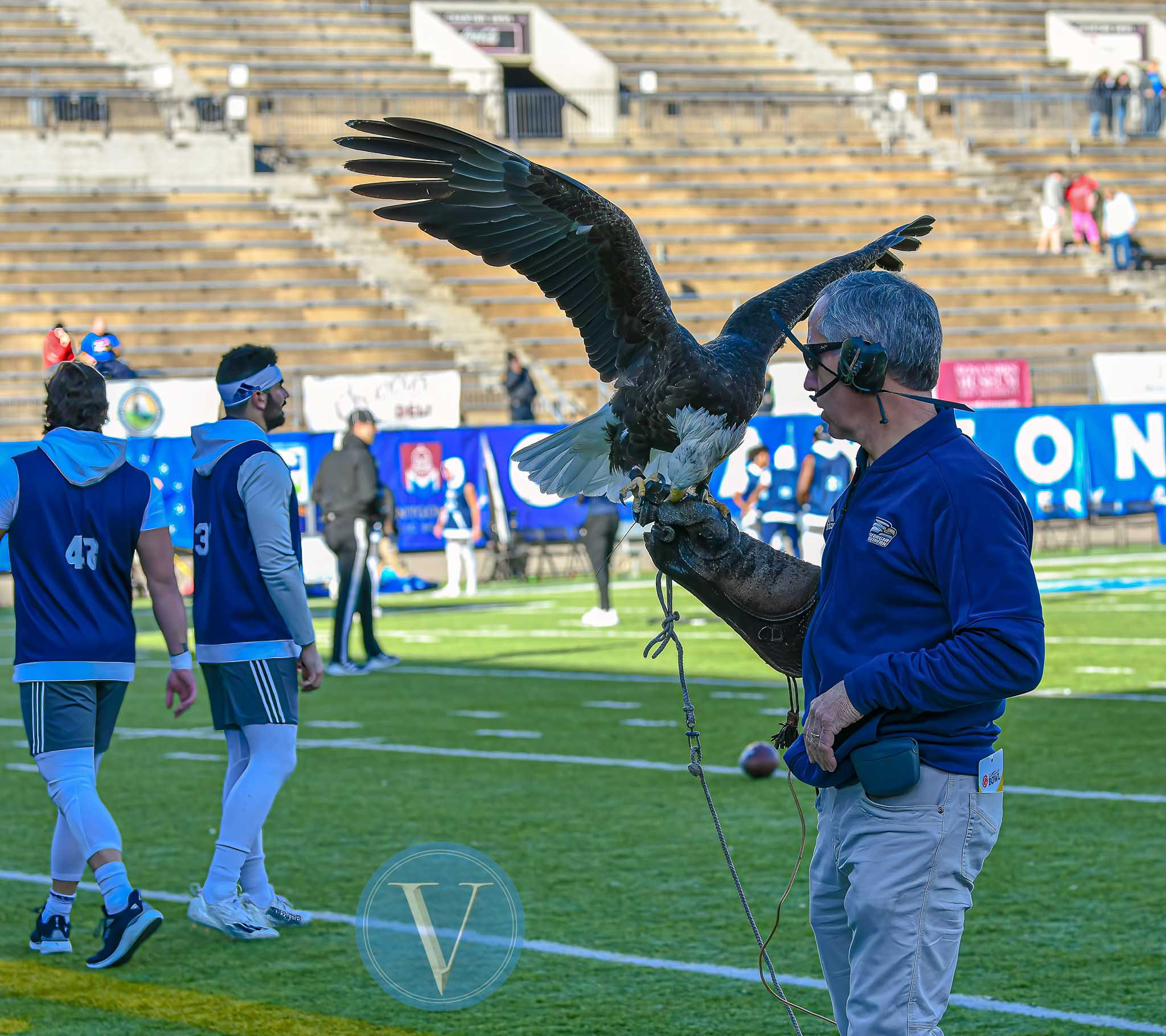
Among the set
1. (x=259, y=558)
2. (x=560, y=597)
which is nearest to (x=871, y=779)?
(x=259, y=558)

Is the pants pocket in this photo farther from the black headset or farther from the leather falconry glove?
the black headset

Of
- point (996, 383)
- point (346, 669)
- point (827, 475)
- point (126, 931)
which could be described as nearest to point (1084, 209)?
point (996, 383)

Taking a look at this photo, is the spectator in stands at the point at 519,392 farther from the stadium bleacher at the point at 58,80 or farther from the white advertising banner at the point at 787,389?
the stadium bleacher at the point at 58,80

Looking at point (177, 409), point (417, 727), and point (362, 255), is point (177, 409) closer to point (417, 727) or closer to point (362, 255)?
point (362, 255)

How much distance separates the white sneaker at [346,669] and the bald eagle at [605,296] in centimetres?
802

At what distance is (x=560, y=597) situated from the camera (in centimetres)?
2103

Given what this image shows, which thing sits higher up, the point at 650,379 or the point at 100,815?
the point at 650,379

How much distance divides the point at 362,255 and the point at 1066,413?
42.6ft

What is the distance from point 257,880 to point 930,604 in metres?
3.87

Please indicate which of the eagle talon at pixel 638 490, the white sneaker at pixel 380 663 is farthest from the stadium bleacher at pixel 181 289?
the eagle talon at pixel 638 490

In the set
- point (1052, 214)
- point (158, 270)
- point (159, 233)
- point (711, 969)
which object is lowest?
point (711, 969)

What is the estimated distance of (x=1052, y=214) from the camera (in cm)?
3450

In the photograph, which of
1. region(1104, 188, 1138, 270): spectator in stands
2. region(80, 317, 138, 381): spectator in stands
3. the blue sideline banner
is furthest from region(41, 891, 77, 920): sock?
region(1104, 188, 1138, 270): spectator in stands

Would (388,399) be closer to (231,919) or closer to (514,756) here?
(514,756)
